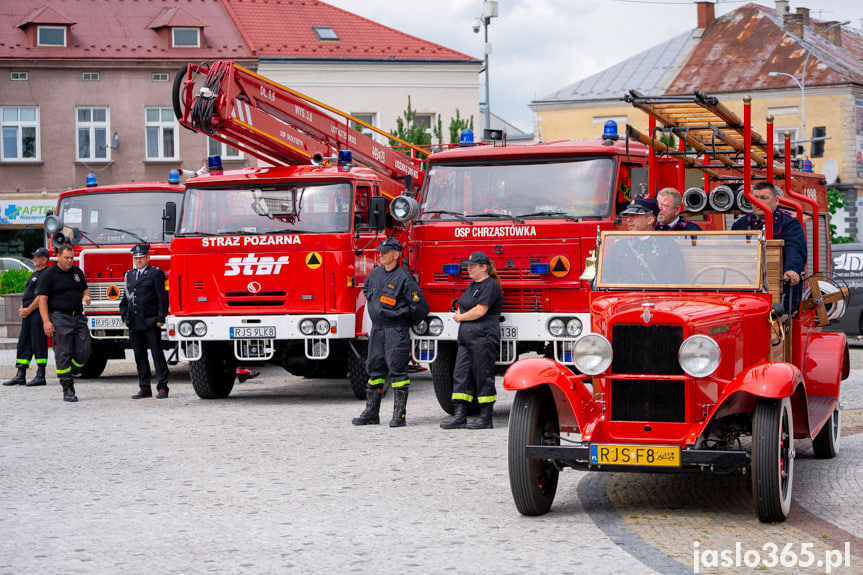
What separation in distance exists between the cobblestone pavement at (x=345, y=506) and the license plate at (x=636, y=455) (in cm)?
40

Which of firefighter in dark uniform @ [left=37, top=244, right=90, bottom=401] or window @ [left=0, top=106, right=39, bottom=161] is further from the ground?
window @ [left=0, top=106, right=39, bottom=161]

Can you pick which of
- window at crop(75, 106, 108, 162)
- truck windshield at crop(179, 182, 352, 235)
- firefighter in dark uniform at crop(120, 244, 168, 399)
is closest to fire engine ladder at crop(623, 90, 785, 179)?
truck windshield at crop(179, 182, 352, 235)

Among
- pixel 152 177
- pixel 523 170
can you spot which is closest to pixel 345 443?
pixel 523 170

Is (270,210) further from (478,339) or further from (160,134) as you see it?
(160,134)

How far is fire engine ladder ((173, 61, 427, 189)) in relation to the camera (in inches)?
593

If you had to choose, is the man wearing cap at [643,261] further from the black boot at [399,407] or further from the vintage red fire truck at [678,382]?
the black boot at [399,407]

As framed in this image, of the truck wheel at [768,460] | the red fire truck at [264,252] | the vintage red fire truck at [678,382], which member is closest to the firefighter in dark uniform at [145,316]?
the red fire truck at [264,252]

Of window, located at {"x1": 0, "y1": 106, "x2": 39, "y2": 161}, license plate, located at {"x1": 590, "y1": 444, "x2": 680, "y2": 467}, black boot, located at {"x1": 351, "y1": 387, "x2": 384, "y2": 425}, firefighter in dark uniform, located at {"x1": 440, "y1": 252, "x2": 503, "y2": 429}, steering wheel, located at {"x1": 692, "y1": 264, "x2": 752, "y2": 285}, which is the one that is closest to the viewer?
license plate, located at {"x1": 590, "y1": 444, "x2": 680, "y2": 467}

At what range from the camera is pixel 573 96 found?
6238 centimetres

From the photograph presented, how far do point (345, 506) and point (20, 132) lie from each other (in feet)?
114

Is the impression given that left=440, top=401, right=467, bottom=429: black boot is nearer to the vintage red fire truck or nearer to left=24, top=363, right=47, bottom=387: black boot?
the vintage red fire truck

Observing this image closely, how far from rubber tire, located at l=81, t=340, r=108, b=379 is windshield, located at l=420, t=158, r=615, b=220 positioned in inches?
301

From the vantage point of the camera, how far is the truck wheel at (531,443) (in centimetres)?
783

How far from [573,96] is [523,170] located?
165ft
